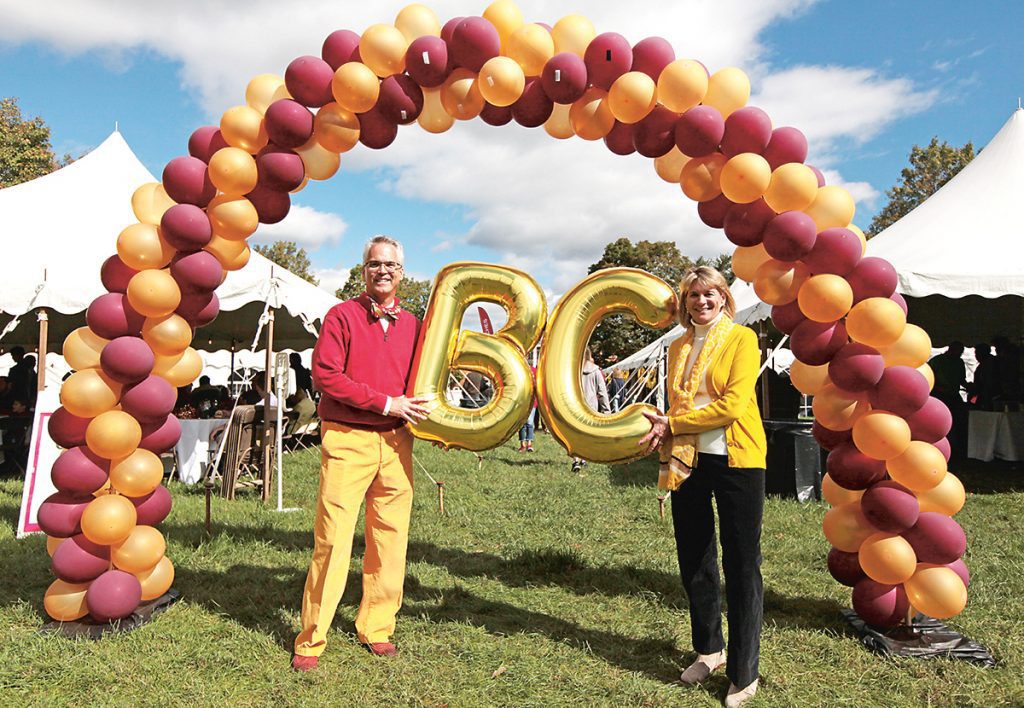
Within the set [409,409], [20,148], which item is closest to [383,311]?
[409,409]

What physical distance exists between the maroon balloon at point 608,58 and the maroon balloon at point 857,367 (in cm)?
191

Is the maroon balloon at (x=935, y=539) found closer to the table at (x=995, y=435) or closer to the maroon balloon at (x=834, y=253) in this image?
the maroon balloon at (x=834, y=253)

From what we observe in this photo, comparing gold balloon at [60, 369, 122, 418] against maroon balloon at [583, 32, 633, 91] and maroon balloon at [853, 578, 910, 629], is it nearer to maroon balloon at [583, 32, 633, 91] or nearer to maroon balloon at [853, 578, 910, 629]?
maroon balloon at [583, 32, 633, 91]

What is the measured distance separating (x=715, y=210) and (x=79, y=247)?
297 inches

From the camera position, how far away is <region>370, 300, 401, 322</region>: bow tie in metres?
3.55

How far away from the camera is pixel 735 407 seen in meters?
3.02

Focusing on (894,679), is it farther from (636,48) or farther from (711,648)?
(636,48)

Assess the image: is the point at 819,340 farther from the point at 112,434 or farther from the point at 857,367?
the point at 112,434

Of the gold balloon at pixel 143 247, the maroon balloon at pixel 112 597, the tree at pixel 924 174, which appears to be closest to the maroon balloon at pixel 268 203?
the gold balloon at pixel 143 247

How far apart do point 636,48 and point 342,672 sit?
11.7 feet

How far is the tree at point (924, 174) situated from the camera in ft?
124

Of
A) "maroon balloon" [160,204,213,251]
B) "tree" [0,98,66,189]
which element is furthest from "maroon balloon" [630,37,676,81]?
"tree" [0,98,66,189]

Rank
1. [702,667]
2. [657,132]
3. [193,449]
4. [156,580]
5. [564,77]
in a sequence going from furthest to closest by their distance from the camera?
[193,449], [156,580], [657,132], [564,77], [702,667]

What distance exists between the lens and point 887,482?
12.4 ft
